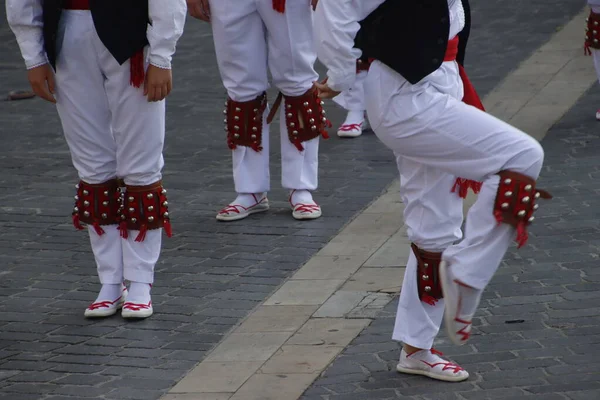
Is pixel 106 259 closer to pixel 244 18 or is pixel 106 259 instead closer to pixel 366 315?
pixel 366 315

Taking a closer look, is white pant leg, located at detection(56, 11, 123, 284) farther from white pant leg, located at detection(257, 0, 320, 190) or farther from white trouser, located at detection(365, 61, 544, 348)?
white pant leg, located at detection(257, 0, 320, 190)

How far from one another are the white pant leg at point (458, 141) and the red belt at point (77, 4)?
55.6 inches

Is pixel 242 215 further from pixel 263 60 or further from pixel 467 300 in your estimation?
pixel 467 300

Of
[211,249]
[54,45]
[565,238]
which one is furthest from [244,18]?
[565,238]

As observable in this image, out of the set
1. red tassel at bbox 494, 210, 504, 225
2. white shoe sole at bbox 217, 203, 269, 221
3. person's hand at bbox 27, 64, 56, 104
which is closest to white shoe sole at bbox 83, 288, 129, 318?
person's hand at bbox 27, 64, 56, 104

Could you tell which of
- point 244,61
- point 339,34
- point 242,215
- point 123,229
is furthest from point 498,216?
point 242,215

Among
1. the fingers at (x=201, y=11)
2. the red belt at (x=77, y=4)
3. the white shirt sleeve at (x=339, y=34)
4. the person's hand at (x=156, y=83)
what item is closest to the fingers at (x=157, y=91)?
the person's hand at (x=156, y=83)

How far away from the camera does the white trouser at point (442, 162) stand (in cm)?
420

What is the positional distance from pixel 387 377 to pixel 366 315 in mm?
707

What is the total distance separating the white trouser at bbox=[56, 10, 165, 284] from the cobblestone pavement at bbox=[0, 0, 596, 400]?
346 millimetres

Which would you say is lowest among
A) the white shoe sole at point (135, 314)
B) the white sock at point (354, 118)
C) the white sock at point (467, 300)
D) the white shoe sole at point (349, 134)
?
the white shoe sole at point (349, 134)

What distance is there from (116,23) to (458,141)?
1673 mm

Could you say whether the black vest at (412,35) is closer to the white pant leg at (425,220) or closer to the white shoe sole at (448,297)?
the white pant leg at (425,220)

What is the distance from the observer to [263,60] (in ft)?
22.5
